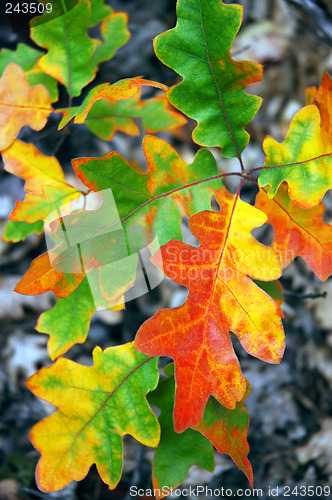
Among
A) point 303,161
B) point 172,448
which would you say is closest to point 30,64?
point 303,161

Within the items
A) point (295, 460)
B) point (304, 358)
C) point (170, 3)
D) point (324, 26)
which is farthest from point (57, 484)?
point (170, 3)

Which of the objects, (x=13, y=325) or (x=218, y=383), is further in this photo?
(x=13, y=325)

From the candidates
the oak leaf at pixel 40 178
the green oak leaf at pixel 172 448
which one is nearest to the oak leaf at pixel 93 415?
the green oak leaf at pixel 172 448

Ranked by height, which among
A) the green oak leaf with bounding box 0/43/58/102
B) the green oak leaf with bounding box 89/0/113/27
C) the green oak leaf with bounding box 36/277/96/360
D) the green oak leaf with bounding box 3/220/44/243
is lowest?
the green oak leaf with bounding box 36/277/96/360

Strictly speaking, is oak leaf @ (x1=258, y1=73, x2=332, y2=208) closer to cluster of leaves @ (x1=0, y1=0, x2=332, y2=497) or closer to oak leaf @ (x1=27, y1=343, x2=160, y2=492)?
cluster of leaves @ (x1=0, y1=0, x2=332, y2=497)

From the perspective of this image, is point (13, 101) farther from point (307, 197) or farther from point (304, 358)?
point (304, 358)

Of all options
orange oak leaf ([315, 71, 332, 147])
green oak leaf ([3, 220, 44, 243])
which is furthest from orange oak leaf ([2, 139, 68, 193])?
orange oak leaf ([315, 71, 332, 147])

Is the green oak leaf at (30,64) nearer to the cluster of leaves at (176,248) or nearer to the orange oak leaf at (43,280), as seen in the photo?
the cluster of leaves at (176,248)
